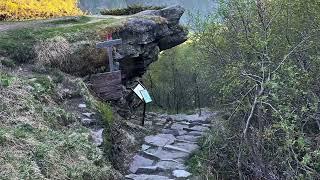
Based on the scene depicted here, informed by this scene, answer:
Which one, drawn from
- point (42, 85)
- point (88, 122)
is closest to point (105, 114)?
point (88, 122)

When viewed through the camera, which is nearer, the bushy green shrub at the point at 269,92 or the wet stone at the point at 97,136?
the bushy green shrub at the point at 269,92

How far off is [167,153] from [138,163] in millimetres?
871

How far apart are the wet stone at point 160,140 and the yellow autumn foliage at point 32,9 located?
703 cm

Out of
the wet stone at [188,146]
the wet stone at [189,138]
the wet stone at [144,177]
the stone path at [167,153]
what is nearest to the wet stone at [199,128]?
the stone path at [167,153]

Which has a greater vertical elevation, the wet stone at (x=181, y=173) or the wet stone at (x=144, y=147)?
the wet stone at (x=144, y=147)

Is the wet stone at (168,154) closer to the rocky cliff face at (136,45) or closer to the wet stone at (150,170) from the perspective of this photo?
the wet stone at (150,170)

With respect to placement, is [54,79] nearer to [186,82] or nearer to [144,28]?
[144,28]

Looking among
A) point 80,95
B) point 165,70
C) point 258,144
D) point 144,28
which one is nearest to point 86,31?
point 144,28

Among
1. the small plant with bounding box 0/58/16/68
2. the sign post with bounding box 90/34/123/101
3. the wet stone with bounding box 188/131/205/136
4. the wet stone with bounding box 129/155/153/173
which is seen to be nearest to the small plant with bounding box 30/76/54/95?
the small plant with bounding box 0/58/16/68

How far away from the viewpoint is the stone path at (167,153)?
7.60 m

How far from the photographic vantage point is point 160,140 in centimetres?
965

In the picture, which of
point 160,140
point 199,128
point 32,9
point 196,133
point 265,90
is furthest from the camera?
point 32,9

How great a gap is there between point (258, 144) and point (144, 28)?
6.97m

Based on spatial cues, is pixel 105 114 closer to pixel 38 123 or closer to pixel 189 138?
pixel 38 123
